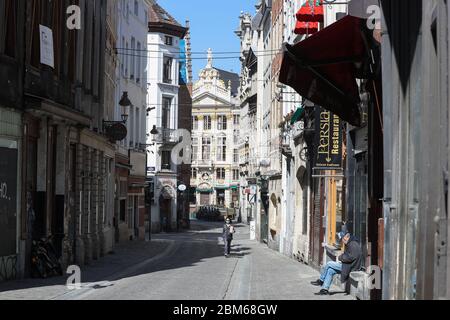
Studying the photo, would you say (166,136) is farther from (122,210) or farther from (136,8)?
(122,210)

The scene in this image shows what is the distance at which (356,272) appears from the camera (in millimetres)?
16984

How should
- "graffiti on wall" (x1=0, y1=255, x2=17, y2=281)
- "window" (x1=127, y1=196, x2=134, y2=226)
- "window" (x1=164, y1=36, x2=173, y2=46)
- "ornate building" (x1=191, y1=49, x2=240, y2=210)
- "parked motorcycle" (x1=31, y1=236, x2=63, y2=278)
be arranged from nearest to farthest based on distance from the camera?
"graffiti on wall" (x1=0, y1=255, x2=17, y2=281), "parked motorcycle" (x1=31, y1=236, x2=63, y2=278), "window" (x1=127, y1=196, x2=134, y2=226), "window" (x1=164, y1=36, x2=173, y2=46), "ornate building" (x1=191, y1=49, x2=240, y2=210)

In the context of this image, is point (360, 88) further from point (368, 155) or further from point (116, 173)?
point (116, 173)

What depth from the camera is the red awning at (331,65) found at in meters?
13.9

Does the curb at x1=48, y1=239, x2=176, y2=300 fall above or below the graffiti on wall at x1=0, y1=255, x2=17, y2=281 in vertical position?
below

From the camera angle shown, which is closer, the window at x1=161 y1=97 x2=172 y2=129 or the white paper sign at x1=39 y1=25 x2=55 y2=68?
the white paper sign at x1=39 y1=25 x2=55 y2=68

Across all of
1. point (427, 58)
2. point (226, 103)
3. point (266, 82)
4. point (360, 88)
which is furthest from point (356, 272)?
point (226, 103)

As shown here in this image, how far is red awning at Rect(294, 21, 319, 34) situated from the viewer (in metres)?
27.6

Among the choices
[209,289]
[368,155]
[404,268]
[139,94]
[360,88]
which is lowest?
[209,289]

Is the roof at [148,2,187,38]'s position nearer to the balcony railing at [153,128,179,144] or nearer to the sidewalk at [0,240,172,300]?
the balcony railing at [153,128,179,144]

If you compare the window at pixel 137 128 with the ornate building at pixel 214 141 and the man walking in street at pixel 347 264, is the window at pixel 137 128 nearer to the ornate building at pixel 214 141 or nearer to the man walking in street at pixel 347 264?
the man walking in street at pixel 347 264

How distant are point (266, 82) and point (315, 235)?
2464 cm

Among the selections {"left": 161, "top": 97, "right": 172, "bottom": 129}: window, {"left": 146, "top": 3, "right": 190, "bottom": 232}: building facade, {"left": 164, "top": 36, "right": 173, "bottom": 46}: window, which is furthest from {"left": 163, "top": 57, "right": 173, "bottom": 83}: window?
{"left": 161, "top": 97, "right": 172, "bottom": 129}: window

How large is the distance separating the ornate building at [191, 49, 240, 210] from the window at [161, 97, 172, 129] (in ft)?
124
